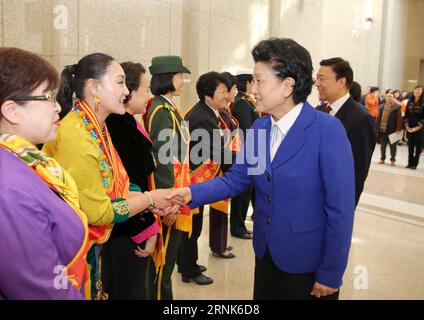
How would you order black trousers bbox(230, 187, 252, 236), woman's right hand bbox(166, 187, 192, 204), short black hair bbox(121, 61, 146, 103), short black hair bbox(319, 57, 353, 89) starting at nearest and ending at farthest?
woman's right hand bbox(166, 187, 192, 204), short black hair bbox(121, 61, 146, 103), short black hair bbox(319, 57, 353, 89), black trousers bbox(230, 187, 252, 236)

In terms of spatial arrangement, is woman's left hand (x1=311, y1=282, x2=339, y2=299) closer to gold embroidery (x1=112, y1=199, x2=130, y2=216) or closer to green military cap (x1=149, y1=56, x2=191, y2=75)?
gold embroidery (x1=112, y1=199, x2=130, y2=216)

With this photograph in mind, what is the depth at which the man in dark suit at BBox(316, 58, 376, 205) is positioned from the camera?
296 cm

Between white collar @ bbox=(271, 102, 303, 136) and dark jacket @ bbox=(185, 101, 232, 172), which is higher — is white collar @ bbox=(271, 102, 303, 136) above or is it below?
above

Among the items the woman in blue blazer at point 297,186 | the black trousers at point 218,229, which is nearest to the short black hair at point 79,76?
the woman in blue blazer at point 297,186

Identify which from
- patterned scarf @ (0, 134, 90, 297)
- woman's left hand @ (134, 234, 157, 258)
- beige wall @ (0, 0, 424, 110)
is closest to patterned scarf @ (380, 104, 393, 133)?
beige wall @ (0, 0, 424, 110)

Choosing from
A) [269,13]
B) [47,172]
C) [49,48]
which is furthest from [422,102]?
[47,172]

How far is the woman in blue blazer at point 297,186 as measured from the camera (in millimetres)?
1713

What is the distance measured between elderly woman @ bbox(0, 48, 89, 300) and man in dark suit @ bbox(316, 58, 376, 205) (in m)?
2.22

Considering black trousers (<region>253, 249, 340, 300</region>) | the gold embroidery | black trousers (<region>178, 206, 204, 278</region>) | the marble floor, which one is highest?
the gold embroidery

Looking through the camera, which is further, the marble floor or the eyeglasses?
the marble floor

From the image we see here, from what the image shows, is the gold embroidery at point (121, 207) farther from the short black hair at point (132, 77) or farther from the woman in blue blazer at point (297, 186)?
the short black hair at point (132, 77)

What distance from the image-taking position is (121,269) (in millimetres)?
2127

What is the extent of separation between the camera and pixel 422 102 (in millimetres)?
9234

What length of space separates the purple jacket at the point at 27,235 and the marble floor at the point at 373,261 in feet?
7.36
